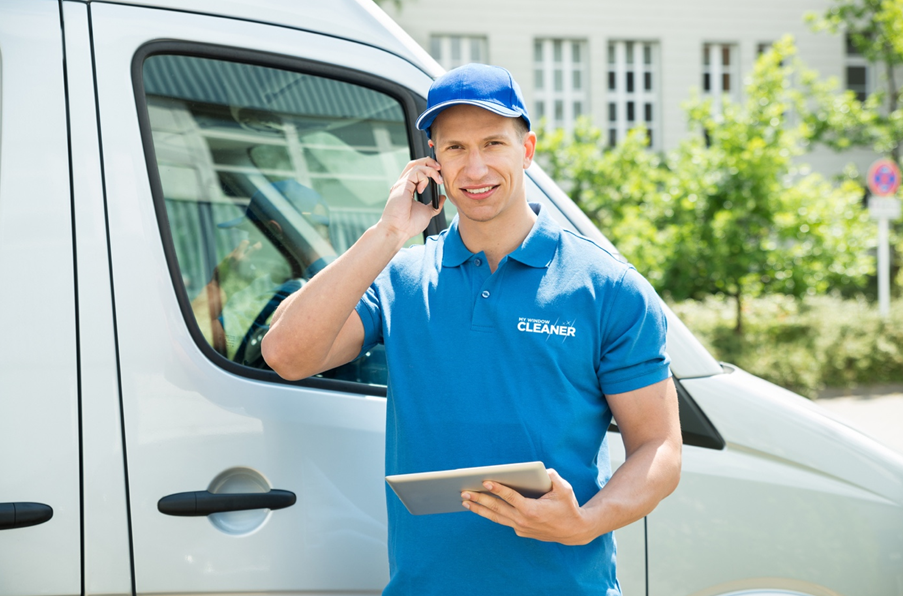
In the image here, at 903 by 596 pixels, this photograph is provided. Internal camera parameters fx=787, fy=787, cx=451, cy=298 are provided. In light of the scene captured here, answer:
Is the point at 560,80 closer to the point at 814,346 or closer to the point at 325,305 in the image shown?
the point at 814,346

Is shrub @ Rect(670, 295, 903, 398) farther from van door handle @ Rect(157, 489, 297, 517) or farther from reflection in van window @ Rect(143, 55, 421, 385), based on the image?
van door handle @ Rect(157, 489, 297, 517)

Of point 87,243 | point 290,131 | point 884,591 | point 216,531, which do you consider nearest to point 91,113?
point 87,243

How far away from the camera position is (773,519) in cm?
196

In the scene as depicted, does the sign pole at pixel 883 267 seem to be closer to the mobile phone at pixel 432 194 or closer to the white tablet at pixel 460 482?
the mobile phone at pixel 432 194

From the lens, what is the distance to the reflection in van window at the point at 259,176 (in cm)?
190

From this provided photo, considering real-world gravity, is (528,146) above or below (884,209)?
below

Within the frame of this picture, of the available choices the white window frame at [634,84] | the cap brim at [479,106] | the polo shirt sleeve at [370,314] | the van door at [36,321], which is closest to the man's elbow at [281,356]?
the polo shirt sleeve at [370,314]

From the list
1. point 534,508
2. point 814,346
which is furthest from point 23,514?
point 814,346

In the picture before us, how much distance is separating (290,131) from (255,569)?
3.60 ft

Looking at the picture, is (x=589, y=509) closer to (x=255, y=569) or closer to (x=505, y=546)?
(x=505, y=546)

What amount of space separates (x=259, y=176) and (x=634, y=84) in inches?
686

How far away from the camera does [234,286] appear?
2.00 meters

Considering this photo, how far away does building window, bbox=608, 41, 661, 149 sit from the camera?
18125 mm

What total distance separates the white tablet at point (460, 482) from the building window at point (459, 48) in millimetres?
16666
